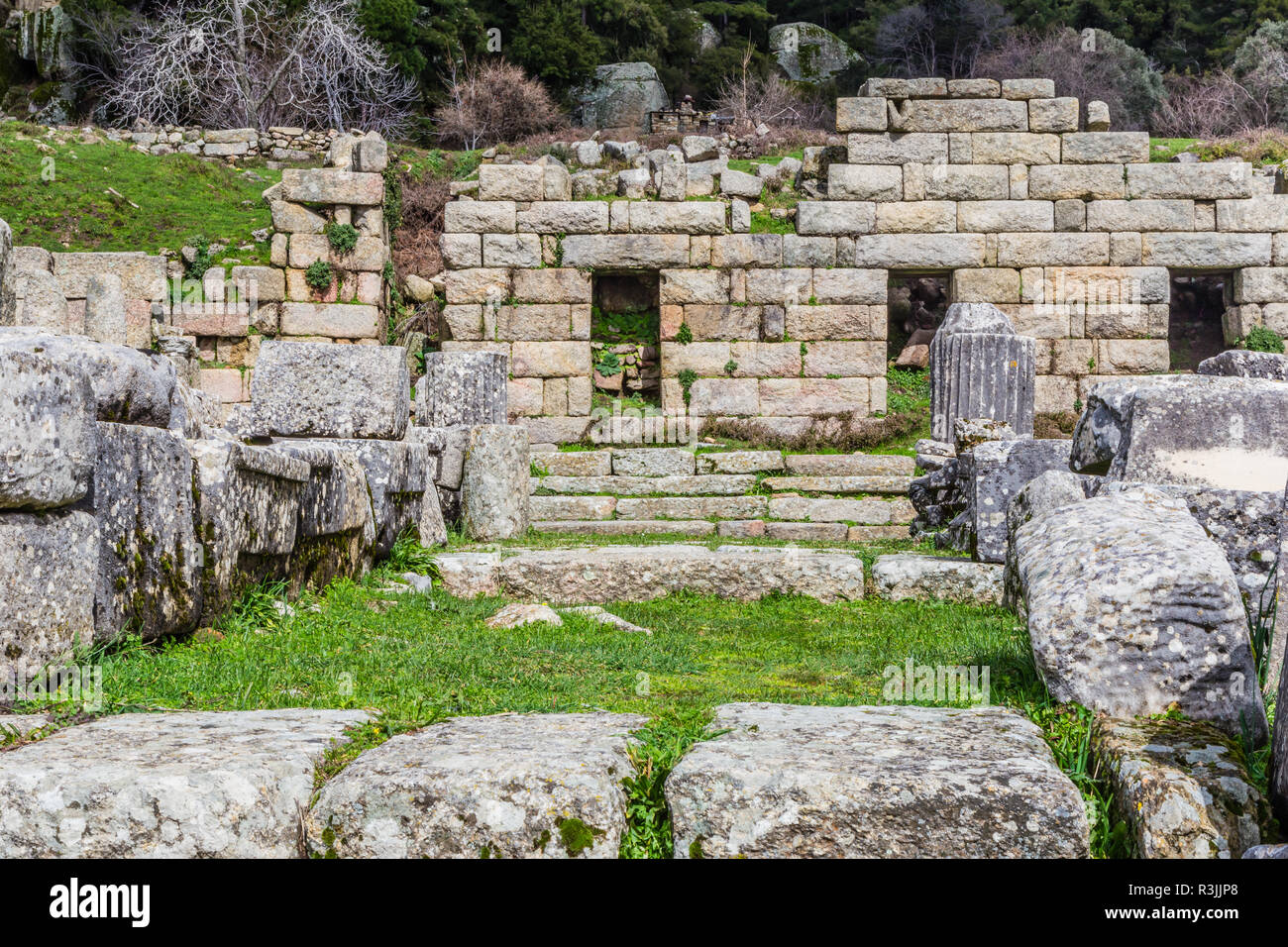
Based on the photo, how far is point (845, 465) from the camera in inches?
551

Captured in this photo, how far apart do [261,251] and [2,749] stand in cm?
1600

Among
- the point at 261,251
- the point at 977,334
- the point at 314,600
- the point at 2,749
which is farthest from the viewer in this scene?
the point at 261,251

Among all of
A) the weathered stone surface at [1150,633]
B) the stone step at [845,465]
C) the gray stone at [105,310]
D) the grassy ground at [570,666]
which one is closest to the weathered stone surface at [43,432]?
the grassy ground at [570,666]

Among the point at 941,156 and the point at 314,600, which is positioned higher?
the point at 941,156

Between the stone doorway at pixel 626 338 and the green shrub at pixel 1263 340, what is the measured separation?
327 inches

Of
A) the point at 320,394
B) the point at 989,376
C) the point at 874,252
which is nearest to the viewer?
the point at 320,394

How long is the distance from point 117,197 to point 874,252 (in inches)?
497

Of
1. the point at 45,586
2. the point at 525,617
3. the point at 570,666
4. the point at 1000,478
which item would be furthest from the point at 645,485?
the point at 45,586

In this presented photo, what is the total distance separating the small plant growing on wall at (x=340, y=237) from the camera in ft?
53.4

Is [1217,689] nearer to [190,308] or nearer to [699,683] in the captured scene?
[699,683]

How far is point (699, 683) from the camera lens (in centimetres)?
381

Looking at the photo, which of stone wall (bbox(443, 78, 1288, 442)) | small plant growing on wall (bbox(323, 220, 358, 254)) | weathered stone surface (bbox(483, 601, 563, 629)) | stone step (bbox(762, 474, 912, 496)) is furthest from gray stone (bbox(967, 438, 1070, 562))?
small plant growing on wall (bbox(323, 220, 358, 254))

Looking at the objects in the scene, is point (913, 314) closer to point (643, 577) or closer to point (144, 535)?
point (643, 577)
